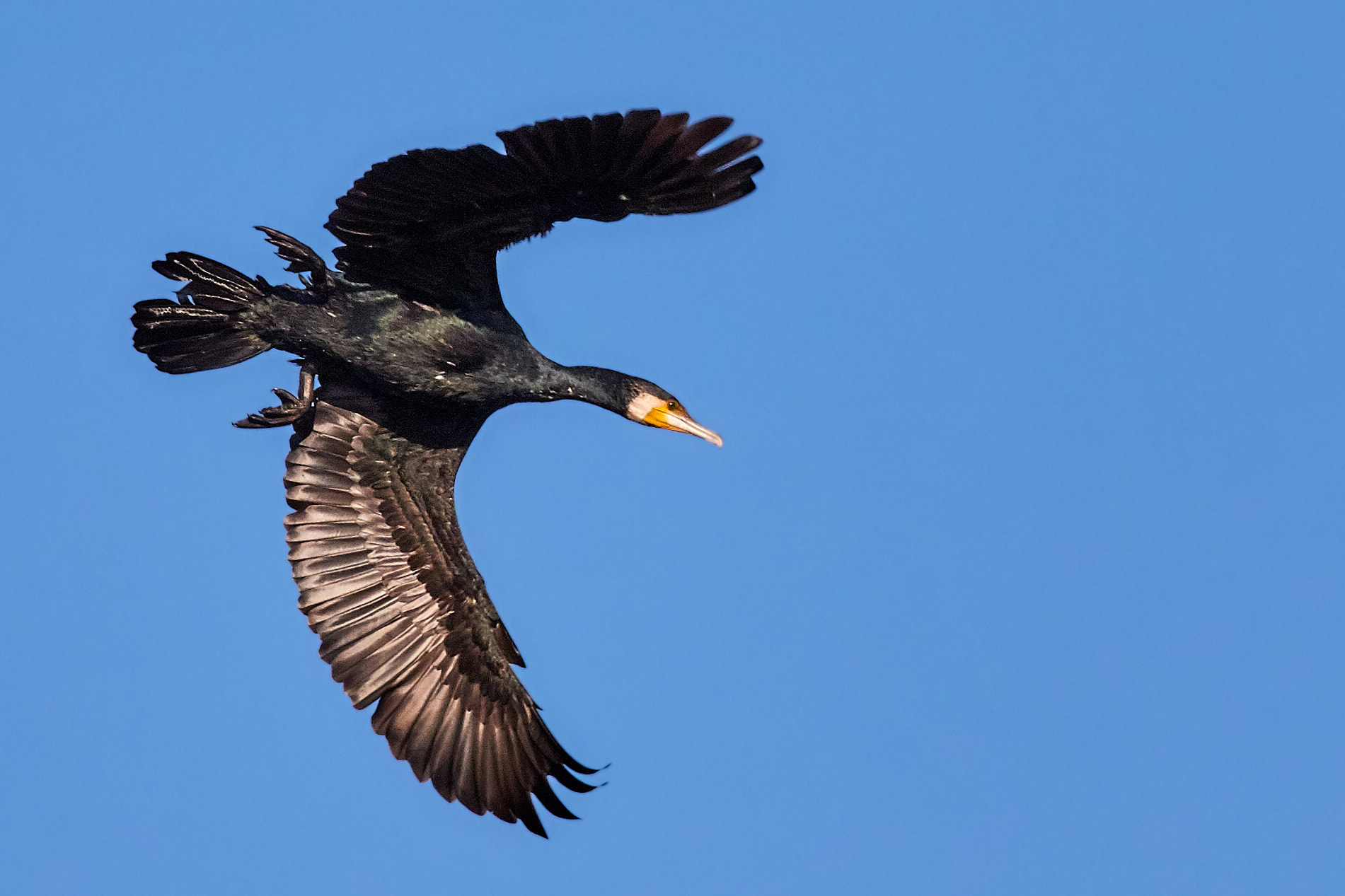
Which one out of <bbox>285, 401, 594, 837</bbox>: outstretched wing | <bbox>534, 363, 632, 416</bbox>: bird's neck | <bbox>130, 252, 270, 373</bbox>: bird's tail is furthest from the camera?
<bbox>285, 401, 594, 837</bbox>: outstretched wing

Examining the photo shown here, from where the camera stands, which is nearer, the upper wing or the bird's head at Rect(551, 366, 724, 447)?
the upper wing

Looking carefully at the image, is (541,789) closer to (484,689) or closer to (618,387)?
(484,689)

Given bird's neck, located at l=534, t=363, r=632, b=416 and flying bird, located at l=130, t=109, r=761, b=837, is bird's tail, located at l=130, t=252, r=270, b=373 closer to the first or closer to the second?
flying bird, located at l=130, t=109, r=761, b=837

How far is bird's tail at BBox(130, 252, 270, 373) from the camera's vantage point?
9.64 metres

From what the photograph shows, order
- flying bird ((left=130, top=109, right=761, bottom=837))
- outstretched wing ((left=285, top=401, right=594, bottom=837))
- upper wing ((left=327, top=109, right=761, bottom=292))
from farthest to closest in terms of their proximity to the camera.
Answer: outstretched wing ((left=285, top=401, right=594, bottom=837)), flying bird ((left=130, top=109, right=761, bottom=837)), upper wing ((left=327, top=109, right=761, bottom=292))

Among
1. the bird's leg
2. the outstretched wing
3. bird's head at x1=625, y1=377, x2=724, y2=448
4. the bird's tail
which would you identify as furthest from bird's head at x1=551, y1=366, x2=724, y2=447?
the bird's tail

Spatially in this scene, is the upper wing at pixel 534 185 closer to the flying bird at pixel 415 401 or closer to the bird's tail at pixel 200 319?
the flying bird at pixel 415 401

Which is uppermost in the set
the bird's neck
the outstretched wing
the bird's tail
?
the bird's neck

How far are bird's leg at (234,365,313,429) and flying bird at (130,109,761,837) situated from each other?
0.01 meters

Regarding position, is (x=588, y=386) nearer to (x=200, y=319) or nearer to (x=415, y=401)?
(x=415, y=401)

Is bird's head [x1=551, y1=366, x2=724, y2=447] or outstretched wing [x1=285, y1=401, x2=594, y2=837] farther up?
bird's head [x1=551, y1=366, x2=724, y2=447]

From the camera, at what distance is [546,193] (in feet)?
29.1

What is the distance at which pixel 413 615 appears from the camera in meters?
10.6

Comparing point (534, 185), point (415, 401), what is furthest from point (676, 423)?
point (534, 185)
